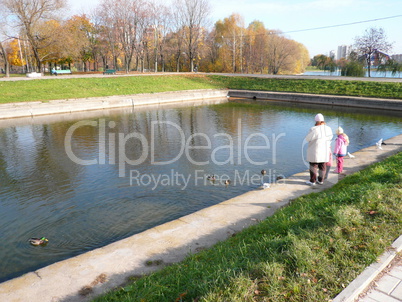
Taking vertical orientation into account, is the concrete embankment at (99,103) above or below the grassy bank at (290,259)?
above

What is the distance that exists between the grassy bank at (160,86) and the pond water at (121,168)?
22.3 ft

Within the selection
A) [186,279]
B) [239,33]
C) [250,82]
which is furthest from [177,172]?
[239,33]

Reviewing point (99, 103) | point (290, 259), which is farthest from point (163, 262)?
point (99, 103)

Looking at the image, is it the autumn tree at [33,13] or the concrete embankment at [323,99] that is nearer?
the concrete embankment at [323,99]

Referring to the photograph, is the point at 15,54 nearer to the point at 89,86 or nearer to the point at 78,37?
the point at 78,37

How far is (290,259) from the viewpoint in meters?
4.05

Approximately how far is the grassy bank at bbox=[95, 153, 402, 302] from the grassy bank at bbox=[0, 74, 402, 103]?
24357 millimetres

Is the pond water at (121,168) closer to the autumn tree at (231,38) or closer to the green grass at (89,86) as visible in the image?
the green grass at (89,86)

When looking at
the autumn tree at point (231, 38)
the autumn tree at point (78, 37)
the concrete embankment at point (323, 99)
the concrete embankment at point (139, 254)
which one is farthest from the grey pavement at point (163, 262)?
the autumn tree at point (231, 38)

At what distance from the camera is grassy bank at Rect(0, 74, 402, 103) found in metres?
26.7

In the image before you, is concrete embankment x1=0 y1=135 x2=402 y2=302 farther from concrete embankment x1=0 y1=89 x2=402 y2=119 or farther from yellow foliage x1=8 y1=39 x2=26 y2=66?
yellow foliage x1=8 y1=39 x2=26 y2=66

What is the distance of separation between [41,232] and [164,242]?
10.1ft

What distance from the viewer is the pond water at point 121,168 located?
6.95m

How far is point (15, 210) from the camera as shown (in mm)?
7879
